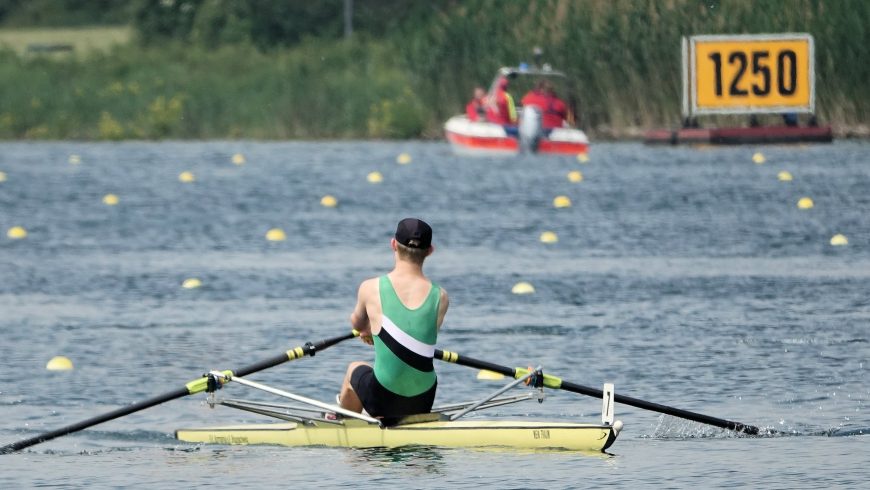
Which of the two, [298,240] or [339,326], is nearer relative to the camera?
[339,326]

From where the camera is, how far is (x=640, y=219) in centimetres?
2747

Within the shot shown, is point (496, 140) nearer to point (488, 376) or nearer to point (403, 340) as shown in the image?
A: point (488, 376)

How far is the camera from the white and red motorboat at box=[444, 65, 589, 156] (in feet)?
133

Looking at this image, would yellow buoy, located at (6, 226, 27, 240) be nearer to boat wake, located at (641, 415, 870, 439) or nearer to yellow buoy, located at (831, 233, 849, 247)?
yellow buoy, located at (831, 233, 849, 247)

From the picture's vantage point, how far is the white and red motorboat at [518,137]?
4069cm

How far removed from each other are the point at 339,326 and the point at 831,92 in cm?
2634

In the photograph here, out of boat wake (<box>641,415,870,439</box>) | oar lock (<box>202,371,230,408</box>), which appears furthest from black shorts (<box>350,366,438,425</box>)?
boat wake (<box>641,415,870,439</box>)

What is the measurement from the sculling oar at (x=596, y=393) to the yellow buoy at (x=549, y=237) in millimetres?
12351

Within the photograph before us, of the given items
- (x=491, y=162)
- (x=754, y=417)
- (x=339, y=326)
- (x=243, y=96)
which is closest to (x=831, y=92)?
(x=491, y=162)

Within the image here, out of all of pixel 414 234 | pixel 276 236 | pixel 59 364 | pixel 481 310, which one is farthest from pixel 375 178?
pixel 414 234

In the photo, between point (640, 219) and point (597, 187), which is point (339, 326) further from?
point (597, 187)

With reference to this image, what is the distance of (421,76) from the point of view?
154 ft

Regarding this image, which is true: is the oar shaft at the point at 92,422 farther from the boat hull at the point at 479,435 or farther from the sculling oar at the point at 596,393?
the sculling oar at the point at 596,393

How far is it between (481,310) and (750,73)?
2354cm
